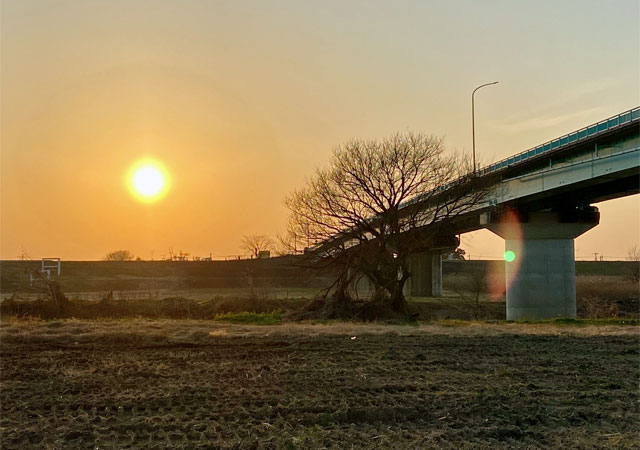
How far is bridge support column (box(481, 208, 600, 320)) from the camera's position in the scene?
37.4 meters

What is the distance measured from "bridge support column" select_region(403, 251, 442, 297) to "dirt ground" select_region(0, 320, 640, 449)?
50780mm

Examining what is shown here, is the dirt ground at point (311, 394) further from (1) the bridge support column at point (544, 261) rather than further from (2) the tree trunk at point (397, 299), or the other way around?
(1) the bridge support column at point (544, 261)

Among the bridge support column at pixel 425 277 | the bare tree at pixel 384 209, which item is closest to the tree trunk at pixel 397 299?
the bare tree at pixel 384 209

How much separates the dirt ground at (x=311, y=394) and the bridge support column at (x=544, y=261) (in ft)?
72.3

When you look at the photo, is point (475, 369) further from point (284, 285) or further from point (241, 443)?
point (284, 285)

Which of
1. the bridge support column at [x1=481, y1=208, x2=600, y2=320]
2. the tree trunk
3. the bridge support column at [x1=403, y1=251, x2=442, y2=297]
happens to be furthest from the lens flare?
the bridge support column at [x1=403, y1=251, x2=442, y2=297]

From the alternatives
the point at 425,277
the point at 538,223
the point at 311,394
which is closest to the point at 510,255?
the point at 538,223

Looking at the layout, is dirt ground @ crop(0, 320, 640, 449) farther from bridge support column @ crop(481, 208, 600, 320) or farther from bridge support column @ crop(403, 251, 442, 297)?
bridge support column @ crop(403, 251, 442, 297)

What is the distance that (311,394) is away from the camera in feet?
30.4

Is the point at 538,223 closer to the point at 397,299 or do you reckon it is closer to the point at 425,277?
the point at 397,299

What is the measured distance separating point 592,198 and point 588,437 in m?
31.3

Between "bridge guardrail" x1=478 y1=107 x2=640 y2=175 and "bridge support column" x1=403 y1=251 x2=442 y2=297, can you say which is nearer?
"bridge guardrail" x1=478 y1=107 x2=640 y2=175

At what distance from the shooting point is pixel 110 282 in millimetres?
74938

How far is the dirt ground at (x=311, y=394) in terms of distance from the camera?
7.23 m
